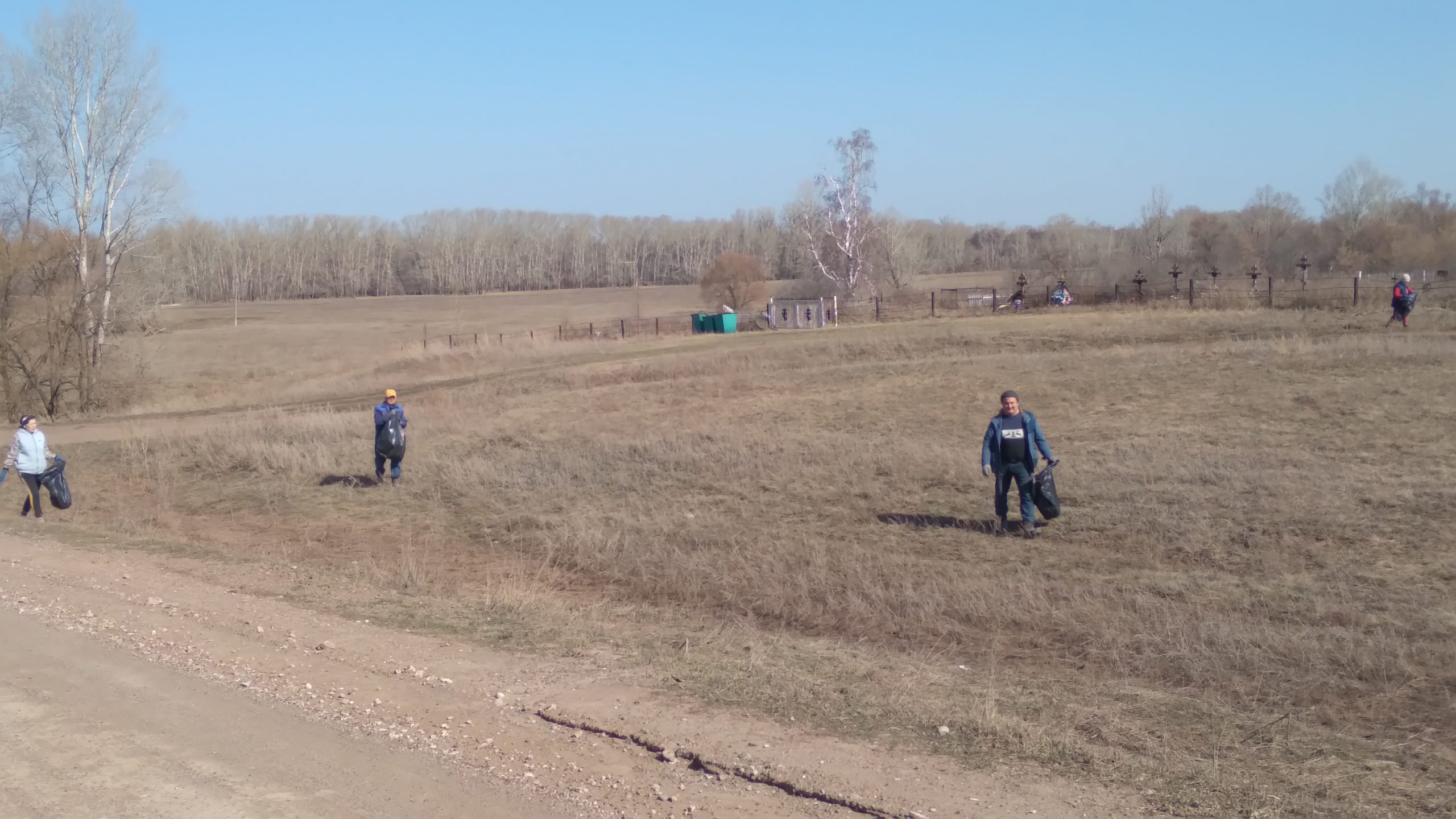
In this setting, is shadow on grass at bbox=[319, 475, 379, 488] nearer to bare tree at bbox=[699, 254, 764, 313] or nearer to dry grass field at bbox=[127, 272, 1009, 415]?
dry grass field at bbox=[127, 272, 1009, 415]

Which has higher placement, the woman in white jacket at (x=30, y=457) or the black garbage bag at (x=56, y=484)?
the woman in white jacket at (x=30, y=457)

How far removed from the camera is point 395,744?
5.80 metres

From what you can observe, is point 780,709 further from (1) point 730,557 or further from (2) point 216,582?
(2) point 216,582

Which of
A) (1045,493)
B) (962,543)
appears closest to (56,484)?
(962,543)

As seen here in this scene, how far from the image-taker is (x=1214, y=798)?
5.12m

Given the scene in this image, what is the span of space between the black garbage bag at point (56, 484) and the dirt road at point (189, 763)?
10.1 m

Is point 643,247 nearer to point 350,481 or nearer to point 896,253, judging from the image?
point 896,253

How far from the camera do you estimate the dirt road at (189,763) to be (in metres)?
4.96

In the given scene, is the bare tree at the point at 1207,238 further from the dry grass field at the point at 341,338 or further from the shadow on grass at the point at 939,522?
the shadow on grass at the point at 939,522

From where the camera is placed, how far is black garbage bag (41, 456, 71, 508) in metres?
15.7

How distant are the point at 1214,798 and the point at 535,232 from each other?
540 ft

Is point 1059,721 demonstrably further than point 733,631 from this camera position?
No

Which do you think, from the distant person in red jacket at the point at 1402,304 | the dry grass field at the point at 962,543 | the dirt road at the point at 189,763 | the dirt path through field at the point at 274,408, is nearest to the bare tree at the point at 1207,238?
the distant person in red jacket at the point at 1402,304

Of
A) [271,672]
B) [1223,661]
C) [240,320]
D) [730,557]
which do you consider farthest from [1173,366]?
[240,320]
